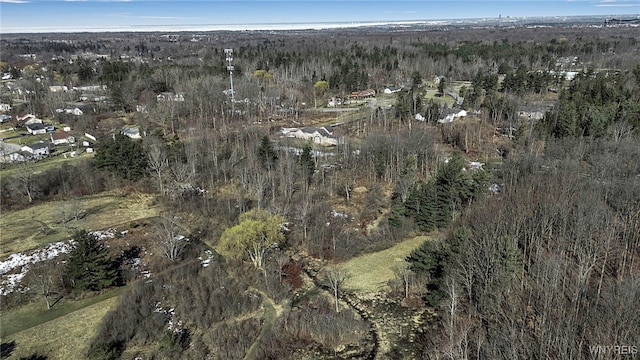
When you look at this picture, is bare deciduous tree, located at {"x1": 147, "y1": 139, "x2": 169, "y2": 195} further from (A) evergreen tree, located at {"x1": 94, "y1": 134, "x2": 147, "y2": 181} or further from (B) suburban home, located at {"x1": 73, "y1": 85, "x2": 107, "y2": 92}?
(B) suburban home, located at {"x1": 73, "y1": 85, "x2": 107, "y2": 92}

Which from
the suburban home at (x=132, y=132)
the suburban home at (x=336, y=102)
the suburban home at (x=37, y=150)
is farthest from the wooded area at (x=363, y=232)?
the suburban home at (x=336, y=102)

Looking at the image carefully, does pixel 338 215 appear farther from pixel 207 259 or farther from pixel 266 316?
pixel 266 316

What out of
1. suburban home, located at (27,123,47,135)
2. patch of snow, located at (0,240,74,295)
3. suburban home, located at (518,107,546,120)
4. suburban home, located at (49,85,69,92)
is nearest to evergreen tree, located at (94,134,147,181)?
patch of snow, located at (0,240,74,295)

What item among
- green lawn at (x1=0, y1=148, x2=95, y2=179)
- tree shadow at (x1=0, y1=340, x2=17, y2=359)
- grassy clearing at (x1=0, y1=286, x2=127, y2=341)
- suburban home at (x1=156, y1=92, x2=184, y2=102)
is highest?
suburban home at (x1=156, y1=92, x2=184, y2=102)

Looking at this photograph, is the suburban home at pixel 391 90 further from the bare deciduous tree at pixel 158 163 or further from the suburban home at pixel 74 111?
the suburban home at pixel 74 111

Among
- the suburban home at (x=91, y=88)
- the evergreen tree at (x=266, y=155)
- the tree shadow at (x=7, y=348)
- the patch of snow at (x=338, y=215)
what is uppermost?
the suburban home at (x=91, y=88)

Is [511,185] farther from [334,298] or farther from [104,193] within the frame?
[104,193]

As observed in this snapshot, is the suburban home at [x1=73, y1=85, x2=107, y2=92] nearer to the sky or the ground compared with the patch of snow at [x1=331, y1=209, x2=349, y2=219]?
nearer to the sky
